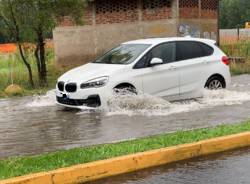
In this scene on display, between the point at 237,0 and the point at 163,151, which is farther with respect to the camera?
the point at 237,0

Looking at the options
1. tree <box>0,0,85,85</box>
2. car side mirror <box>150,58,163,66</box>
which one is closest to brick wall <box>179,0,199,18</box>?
tree <box>0,0,85,85</box>

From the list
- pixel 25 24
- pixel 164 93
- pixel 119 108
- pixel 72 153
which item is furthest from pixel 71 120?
pixel 25 24

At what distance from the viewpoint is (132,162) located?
25.3ft

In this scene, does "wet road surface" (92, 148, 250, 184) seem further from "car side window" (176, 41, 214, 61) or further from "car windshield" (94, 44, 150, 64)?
"car side window" (176, 41, 214, 61)

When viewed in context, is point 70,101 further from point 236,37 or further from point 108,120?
point 236,37

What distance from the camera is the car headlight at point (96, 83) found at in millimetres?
12625

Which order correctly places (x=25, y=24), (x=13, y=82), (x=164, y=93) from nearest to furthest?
(x=164, y=93) < (x=25, y=24) < (x=13, y=82)

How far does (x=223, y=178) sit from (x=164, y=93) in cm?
648

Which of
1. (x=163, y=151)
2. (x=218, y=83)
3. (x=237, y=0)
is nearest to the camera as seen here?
(x=163, y=151)

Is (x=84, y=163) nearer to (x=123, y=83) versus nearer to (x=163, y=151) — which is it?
(x=163, y=151)

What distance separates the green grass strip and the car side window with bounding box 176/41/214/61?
478 cm

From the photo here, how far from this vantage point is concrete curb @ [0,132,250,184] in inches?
278

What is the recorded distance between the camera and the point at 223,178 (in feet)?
23.3

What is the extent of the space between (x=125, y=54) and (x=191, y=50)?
168 centimetres
